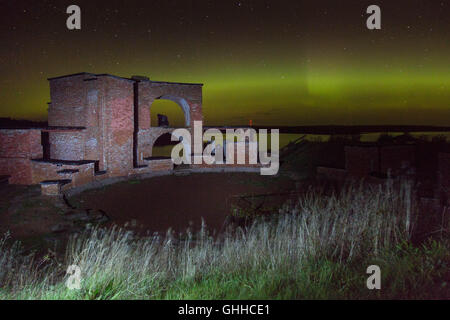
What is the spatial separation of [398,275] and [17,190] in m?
11.9

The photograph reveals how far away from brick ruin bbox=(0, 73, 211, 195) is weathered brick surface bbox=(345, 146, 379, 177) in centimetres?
809

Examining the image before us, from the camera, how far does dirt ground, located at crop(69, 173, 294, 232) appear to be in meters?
8.82

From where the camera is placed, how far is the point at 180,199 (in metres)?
11.1

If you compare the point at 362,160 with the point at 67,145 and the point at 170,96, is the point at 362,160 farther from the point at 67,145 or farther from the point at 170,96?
the point at 67,145

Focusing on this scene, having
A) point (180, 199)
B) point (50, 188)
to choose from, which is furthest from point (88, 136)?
point (180, 199)

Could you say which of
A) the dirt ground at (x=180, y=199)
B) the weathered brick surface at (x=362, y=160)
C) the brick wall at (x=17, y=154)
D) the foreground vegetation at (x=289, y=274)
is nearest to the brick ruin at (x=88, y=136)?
the brick wall at (x=17, y=154)

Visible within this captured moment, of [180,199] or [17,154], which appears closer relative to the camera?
[180,199]

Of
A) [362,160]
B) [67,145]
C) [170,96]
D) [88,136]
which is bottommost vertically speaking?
[362,160]

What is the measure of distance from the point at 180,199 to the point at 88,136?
624 cm

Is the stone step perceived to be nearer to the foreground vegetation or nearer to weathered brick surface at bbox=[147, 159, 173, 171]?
weathered brick surface at bbox=[147, 159, 173, 171]

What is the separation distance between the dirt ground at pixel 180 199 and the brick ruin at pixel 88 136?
1.08 meters

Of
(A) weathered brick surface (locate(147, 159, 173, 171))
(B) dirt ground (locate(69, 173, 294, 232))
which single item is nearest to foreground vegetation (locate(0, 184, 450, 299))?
(B) dirt ground (locate(69, 173, 294, 232))

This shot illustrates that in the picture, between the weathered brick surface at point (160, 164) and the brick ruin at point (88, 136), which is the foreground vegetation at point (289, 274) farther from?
the weathered brick surface at point (160, 164)

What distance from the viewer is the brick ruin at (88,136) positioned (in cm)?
1257
